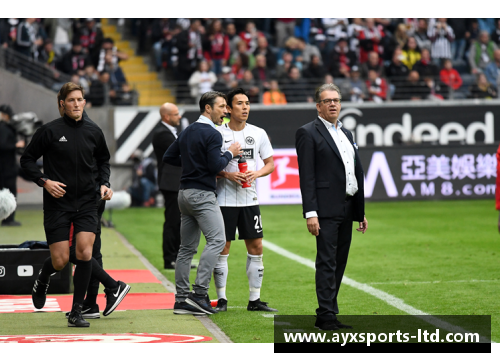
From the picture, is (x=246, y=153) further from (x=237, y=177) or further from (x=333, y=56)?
(x=333, y=56)

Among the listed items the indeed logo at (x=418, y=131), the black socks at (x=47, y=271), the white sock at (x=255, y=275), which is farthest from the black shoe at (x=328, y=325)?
the indeed logo at (x=418, y=131)

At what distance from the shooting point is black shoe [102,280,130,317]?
7184 millimetres

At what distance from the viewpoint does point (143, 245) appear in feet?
43.9

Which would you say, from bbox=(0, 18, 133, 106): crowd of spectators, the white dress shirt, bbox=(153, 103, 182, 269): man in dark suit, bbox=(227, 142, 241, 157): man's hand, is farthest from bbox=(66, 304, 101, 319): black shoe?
bbox=(0, 18, 133, 106): crowd of spectators

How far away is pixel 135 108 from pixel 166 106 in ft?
38.3

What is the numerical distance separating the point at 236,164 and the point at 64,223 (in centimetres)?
177

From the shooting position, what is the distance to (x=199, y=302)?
729 centimetres

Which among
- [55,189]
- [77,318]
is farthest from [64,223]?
[77,318]

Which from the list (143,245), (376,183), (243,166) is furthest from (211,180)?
(376,183)

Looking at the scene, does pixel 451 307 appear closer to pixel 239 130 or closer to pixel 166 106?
pixel 239 130

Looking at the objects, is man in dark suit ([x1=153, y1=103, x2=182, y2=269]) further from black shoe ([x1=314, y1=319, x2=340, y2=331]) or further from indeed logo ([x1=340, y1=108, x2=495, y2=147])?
indeed logo ([x1=340, y1=108, x2=495, y2=147])

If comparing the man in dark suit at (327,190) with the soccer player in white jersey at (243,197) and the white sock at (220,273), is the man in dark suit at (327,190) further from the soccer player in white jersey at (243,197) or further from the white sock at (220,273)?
the white sock at (220,273)

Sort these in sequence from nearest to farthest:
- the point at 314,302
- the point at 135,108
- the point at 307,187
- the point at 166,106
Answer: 1. the point at 307,187
2. the point at 314,302
3. the point at 166,106
4. the point at 135,108

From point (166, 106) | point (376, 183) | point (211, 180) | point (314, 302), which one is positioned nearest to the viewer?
point (211, 180)
